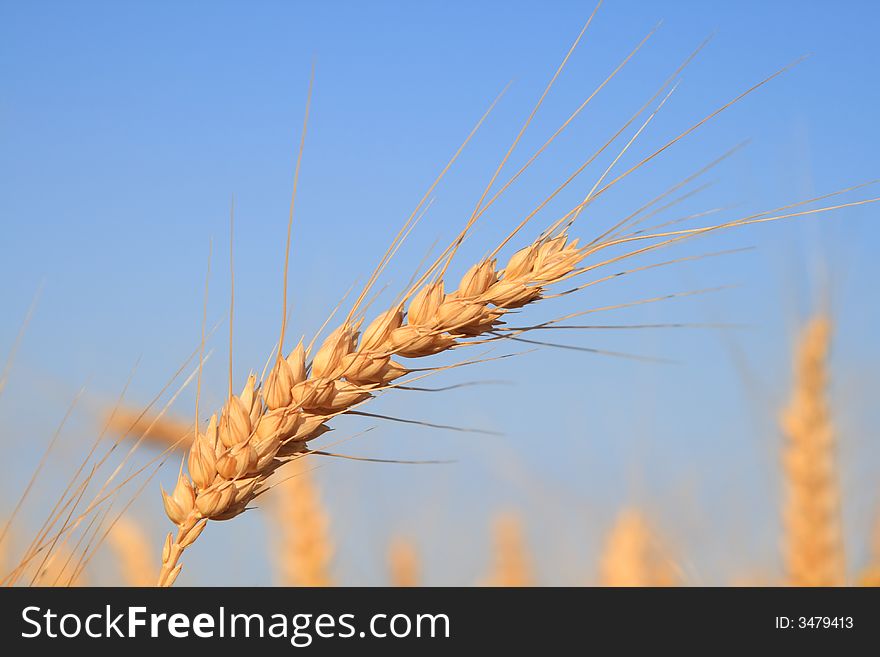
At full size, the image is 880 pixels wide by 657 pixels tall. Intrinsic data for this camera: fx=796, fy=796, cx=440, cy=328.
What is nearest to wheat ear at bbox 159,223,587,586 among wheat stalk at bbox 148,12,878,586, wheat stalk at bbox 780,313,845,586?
wheat stalk at bbox 148,12,878,586

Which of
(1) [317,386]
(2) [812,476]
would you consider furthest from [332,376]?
(2) [812,476]

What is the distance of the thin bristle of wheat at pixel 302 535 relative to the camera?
3.82 meters

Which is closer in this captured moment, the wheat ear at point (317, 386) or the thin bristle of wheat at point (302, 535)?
the wheat ear at point (317, 386)

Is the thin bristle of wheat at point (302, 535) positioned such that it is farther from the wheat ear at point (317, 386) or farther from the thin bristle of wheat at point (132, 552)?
the wheat ear at point (317, 386)

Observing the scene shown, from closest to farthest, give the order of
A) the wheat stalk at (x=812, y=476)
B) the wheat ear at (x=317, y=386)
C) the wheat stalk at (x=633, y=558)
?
the wheat ear at (x=317, y=386)
the wheat stalk at (x=812, y=476)
the wheat stalk at (x=633, y=558)

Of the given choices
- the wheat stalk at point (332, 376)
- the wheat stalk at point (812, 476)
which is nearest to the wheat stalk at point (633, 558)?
the wheat stalk at point (812, 476)

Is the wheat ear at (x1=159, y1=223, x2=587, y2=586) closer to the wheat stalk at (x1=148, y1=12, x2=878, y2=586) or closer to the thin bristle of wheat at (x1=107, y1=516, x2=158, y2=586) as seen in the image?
the wheat stalk at (x1=148, y1=12, x2=878, y2=586)

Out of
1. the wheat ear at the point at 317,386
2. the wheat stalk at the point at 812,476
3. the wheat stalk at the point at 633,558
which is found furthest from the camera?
the wheat stalk at the point at 633,558

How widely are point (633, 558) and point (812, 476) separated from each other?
3.69ft

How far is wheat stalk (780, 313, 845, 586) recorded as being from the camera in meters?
3.20

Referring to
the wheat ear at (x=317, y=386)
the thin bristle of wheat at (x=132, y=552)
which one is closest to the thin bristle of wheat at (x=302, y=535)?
the thin bristle of wheat at (x=132, y=552)

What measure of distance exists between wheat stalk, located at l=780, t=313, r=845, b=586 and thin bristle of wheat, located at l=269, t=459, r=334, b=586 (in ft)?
6.84

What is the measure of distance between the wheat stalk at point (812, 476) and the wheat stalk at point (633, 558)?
84cm
